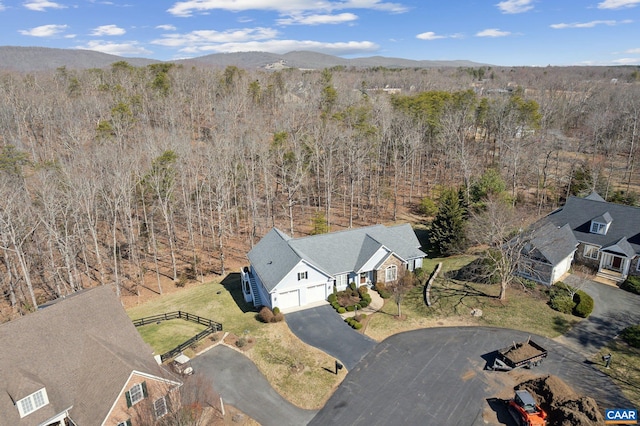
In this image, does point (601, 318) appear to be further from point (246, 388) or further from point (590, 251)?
point (246, 388)

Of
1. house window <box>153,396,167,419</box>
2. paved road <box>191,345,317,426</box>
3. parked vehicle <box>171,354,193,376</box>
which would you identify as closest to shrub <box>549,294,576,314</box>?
paved road <box>191,345,317,426</box>

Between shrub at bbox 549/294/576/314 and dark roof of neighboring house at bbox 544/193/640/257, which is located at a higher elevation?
dark roof of neighboring house at bbox 544/193/640/257

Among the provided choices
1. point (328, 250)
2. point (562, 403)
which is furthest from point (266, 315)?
point (562, 403)

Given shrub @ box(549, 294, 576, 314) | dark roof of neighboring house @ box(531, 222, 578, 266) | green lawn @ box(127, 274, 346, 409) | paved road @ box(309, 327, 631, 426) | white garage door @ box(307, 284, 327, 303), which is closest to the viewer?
paved road @ box(309, 327, 631, 426)

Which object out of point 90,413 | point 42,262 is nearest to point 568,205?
point 90,413

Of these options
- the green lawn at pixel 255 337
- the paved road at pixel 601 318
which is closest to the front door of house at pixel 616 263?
the paved road at pixel 601 318

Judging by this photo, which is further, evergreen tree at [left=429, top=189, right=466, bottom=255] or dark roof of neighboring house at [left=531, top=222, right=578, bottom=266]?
evergreen tree at [left=429, top=189, right=466, bottom=255]

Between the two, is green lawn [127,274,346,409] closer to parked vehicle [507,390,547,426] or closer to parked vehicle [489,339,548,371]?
parked vehicle [507,390,547,426]
